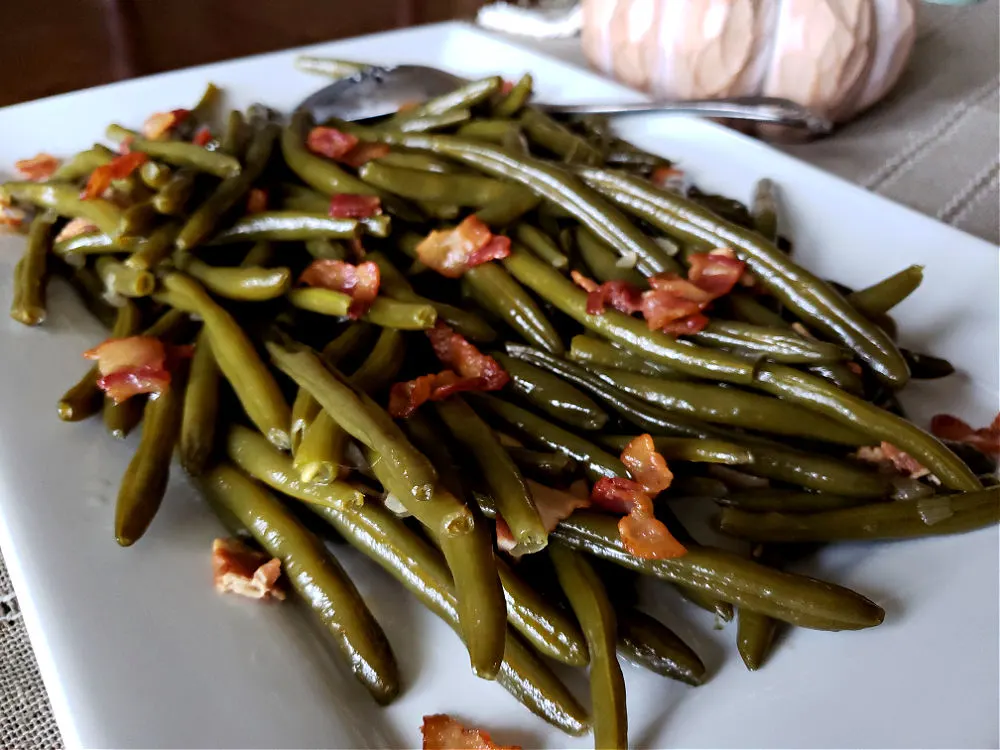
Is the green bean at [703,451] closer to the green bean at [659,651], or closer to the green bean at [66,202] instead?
the green bean at [659,651]

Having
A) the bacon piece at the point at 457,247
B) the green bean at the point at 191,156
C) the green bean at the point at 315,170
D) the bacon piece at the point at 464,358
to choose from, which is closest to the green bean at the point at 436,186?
the green bean at the point at 315,170

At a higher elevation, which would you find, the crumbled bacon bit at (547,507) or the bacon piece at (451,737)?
the crumbled bacon bit at (547,507)

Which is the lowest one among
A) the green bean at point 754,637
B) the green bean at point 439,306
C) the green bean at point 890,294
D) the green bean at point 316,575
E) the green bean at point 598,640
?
the green bean at point 316,575

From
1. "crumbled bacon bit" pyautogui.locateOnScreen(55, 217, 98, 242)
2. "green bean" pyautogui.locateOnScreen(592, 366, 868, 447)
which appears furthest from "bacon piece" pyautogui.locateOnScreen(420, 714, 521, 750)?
→ "crumbled bacon bit" pyautogui.locateOnScreen(55, 217, 98, 242)

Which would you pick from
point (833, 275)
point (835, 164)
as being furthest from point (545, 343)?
point (835, 164)

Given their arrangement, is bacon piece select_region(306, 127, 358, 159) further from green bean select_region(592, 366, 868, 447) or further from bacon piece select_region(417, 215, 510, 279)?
green bean select_region(592, 366, 868, 447)

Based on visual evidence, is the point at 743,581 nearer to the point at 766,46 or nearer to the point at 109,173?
the point at 109,173
